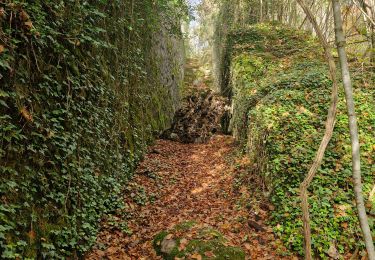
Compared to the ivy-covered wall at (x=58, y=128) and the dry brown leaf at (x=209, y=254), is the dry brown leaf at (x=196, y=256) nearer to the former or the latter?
the dry brown leaf at (x=209, y=254)

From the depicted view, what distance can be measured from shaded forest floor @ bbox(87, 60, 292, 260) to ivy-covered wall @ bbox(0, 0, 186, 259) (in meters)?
0.49

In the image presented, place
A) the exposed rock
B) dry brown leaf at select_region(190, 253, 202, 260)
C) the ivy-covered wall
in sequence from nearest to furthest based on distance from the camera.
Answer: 1. the ivy-covered wall
2. dry brown leaf at select_region(190, 253, 202, 260)
3. the exposed rock

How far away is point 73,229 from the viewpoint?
16.3 ft

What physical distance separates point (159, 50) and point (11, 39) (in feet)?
36.2

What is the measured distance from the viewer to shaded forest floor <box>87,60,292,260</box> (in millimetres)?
5590

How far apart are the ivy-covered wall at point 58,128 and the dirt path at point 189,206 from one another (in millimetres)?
496

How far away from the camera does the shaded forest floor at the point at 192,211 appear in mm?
5590

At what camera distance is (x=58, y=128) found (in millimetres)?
5102

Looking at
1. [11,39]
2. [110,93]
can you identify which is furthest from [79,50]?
[11,39]

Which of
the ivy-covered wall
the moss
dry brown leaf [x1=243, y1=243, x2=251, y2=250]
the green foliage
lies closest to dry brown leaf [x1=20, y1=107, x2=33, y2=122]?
the ivy-covered wall

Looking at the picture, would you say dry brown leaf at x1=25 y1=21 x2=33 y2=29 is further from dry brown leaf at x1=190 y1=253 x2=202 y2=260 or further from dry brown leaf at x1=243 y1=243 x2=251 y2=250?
dry brown leaf at x1=243 y1=243 x2=251 y2=250

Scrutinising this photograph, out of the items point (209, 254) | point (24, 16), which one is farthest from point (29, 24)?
point (209, 254)

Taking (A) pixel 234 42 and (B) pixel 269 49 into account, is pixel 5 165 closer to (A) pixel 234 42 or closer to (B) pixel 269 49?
(B) pixel 269 49

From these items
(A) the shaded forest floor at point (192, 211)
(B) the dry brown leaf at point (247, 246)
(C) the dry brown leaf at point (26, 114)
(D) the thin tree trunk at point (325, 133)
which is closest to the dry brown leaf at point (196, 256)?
(A) the shaded forest floor at point (192, 211)
